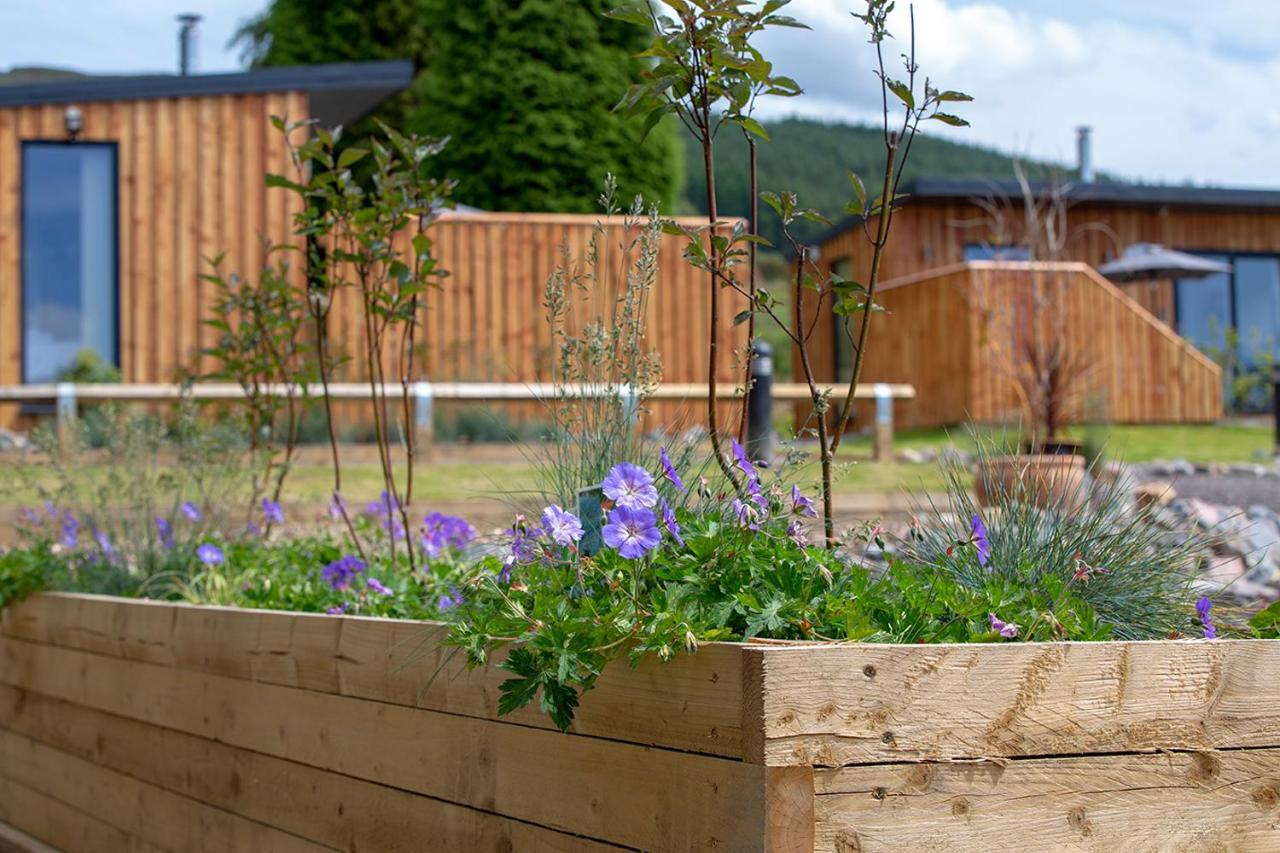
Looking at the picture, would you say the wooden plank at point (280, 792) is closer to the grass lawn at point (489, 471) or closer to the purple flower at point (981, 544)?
the purple flower at point (981, 544)

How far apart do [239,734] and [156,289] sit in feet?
30.1

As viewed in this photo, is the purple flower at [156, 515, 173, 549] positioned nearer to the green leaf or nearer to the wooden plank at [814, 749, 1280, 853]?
the green leaf

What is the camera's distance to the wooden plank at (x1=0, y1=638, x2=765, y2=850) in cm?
166

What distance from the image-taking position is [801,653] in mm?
1574

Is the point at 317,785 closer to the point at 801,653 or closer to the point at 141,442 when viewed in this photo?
the point at 801,653

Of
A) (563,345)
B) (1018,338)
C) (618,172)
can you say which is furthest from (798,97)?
(618,172)

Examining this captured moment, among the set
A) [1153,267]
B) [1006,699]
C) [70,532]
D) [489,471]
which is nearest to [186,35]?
[1153,267]

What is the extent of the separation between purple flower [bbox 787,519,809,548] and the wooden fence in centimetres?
1025

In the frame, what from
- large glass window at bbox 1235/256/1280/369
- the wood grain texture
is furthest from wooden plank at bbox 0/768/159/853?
large glass window at bbox 1235/256/1280/369

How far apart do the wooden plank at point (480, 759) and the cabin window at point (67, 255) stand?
8.76 metres

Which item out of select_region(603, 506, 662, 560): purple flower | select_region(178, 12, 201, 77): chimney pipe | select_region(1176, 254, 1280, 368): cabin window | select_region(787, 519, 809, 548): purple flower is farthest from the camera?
select_region(178, 12, 201, 77): chimney pipe

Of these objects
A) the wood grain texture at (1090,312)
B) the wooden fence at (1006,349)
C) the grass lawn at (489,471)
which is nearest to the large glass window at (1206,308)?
the wood grain texture at (1090,312)

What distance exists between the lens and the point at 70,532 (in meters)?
3.97

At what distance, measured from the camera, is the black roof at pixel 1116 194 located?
1581 cm
